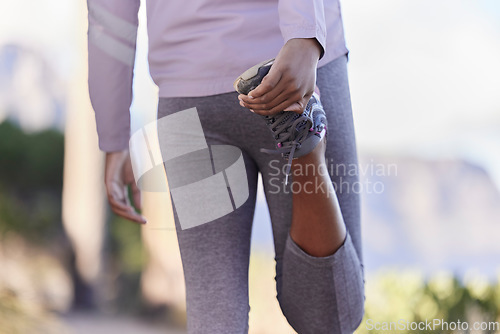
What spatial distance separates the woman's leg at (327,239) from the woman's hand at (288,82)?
8.3 inches

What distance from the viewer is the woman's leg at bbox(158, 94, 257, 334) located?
1221 millimetres

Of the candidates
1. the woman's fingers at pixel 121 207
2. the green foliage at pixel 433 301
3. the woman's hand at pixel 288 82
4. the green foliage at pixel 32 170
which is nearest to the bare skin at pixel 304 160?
the woman's hand at pixel 288 82

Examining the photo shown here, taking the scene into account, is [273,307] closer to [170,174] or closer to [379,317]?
[379,317]

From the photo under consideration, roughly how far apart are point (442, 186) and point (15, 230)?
3.33 m

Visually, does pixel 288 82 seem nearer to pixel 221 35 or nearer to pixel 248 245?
pixel 221 35

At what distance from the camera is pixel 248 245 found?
4.29 ft

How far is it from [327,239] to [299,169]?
0.18m

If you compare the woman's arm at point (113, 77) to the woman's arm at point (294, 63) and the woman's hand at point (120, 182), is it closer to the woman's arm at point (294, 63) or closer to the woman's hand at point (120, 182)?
the woman's hand at point (120, 182)

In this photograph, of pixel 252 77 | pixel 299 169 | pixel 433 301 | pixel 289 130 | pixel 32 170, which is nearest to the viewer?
pixel 252 77

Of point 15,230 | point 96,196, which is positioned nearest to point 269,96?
point 96,196

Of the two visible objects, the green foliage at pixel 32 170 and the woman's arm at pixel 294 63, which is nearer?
the woman's arm at pixel 294 63

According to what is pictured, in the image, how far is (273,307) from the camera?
3578 mm

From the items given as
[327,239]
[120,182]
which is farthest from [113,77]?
[327,239]

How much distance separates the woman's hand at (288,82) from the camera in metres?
0.94
